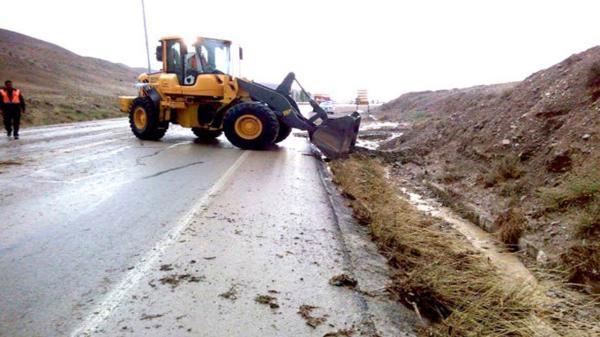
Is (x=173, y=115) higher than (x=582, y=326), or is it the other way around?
(x=173, y=115)

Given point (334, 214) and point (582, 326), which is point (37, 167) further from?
point (582, 326)

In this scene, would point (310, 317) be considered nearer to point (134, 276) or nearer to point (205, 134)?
point (134, 276)

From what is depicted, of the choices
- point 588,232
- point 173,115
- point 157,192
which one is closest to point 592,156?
point 588,232

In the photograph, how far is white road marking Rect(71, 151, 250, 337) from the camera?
2910 millimetres

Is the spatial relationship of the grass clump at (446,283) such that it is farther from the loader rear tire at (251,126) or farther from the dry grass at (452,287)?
the loader rear tire at (251,126)

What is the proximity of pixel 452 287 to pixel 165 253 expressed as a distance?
2570 millimetres

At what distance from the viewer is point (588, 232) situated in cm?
513

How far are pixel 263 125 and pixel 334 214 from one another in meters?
5.70

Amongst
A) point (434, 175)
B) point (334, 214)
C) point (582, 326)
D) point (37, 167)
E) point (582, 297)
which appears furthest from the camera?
point (434, 175)

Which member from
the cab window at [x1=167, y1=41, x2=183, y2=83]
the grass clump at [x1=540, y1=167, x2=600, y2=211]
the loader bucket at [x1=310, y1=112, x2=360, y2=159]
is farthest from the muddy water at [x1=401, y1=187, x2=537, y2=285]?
the cab window at [x1=167, y1=41, x2=183, y2=83]

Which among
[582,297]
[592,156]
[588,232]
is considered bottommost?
[582,297]

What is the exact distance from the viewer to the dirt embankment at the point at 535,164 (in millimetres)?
5379

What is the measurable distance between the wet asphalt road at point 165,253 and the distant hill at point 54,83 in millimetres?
15850

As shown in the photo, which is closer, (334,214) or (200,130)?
(334,214)
